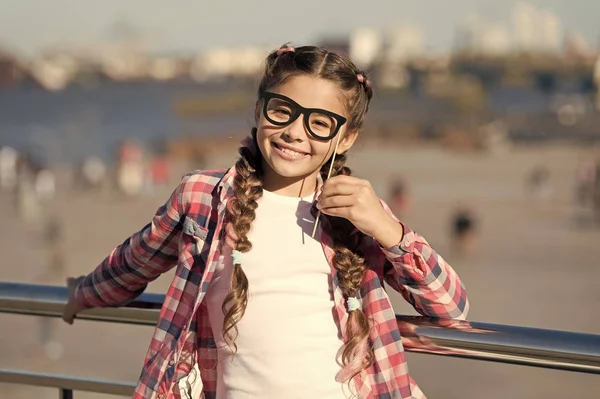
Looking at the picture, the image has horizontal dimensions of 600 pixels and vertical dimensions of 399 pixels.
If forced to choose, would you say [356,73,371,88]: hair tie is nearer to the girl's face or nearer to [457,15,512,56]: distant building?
the girl's face

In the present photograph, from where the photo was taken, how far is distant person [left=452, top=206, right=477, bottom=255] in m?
25.0

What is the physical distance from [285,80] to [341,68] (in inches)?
4.7

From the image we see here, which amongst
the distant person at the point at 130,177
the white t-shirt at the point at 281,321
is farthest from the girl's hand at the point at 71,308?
the distant person at the point at 130,177

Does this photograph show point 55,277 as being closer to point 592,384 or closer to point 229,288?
point 592,384

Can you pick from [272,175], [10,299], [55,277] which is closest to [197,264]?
[272,175]

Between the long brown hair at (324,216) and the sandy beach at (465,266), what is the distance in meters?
0.28

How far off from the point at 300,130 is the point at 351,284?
34cm

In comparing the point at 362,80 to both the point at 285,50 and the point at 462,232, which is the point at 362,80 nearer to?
the point at 285,50

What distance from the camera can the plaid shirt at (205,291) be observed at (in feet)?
6.62

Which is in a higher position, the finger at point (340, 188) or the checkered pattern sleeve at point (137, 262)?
the finger at point (340, 188)

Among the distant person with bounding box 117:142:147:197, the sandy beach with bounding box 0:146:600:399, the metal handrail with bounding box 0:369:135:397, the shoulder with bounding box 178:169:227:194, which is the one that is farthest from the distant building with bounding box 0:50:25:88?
the shoulder with bounding box 178:169:227:194

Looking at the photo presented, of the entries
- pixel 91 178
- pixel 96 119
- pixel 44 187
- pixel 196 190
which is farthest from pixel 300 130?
pixel 96 119

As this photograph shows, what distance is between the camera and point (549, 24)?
383 ft

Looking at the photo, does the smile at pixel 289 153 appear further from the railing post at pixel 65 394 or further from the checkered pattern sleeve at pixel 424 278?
the railing post at pixel 65 394
